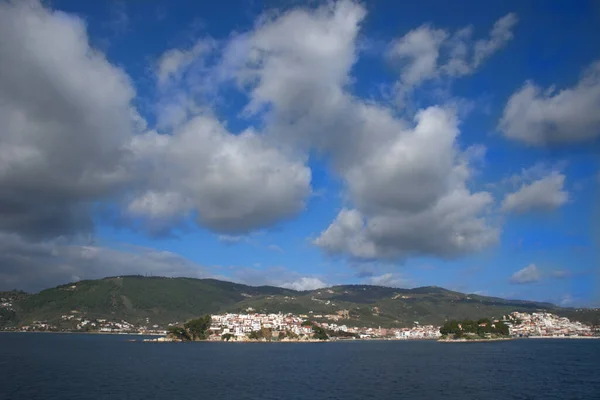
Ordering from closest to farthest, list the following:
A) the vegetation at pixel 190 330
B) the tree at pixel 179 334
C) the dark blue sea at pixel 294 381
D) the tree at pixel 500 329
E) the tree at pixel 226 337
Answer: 1. the dark blue sea at pixel 294 381
2. the tree at pixel 179 334
3. the vegetation at pixel 190 330
4. the tree at pixel 226 337
5. the tree at pixel 500 329

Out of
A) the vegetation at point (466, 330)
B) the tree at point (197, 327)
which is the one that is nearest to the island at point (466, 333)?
the vegetation at point (466, 330)

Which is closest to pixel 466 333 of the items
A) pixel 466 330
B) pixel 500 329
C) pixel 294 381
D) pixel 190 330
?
pixel 466 330

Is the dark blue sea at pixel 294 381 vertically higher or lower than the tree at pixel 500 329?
lower

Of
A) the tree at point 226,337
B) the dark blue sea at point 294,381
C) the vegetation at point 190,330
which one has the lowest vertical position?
the dark blue sea at point 294,381

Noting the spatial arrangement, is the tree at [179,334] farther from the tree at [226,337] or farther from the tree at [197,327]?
the tree at [226,337]

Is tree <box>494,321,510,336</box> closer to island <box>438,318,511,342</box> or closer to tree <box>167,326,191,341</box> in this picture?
island <box>438,318,511,342</box>

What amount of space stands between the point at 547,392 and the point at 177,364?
5566cm

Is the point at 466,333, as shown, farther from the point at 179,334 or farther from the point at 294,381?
the point at 294,381

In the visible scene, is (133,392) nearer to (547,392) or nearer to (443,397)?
(443,397)

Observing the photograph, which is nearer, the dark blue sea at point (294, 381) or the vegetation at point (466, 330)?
the dark blue sea at point (294, 381)

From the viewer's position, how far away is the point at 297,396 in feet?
150

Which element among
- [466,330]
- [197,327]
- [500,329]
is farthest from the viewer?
[500,329]

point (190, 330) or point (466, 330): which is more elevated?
point (466, 330)

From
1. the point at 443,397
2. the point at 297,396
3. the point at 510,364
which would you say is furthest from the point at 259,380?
the point at 510,364
